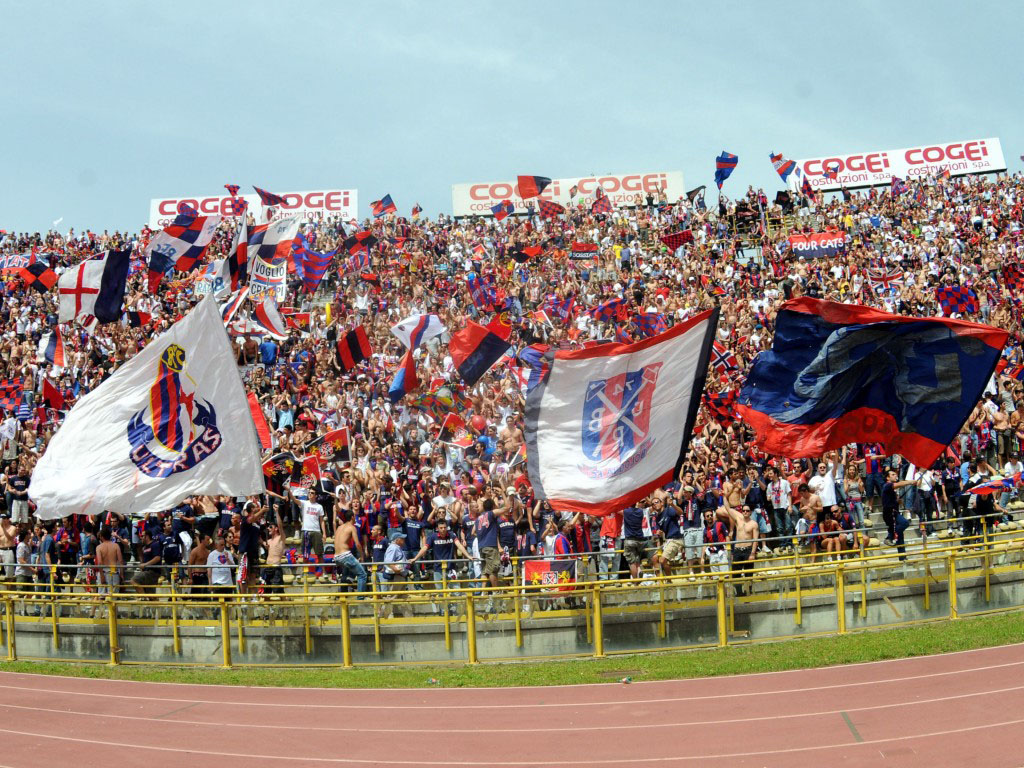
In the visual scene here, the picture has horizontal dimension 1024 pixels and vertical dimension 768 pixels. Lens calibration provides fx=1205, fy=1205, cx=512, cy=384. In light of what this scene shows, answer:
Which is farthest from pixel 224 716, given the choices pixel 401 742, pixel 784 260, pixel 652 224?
pixel 652 224

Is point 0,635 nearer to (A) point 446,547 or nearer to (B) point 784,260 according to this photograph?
(A) point 446,547

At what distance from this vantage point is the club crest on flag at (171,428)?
53.3 ft

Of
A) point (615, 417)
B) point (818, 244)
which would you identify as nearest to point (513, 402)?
point (615, 417)

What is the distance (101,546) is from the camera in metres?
20.2

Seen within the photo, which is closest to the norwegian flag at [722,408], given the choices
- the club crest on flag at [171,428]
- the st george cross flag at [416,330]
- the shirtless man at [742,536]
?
the shirtless man at [742,536]

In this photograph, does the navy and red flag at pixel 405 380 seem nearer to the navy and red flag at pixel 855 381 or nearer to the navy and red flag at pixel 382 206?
the navy and red flag at pixel 855 381

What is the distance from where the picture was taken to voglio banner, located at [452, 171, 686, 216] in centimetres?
5825

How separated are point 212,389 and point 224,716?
439cm

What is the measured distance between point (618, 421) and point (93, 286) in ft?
48.1

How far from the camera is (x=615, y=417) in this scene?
14945mm

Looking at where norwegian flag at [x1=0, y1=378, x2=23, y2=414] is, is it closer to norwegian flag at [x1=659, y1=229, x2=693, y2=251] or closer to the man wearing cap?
the man wearing cap

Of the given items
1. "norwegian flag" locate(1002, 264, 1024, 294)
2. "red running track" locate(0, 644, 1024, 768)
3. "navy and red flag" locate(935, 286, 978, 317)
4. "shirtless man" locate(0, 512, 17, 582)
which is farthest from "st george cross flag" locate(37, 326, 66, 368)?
"norwegian flag" locate(1002, 264, 1024, 294)

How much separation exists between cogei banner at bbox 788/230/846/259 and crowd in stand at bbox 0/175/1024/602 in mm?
284

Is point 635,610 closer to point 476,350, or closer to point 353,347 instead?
point 476,350
